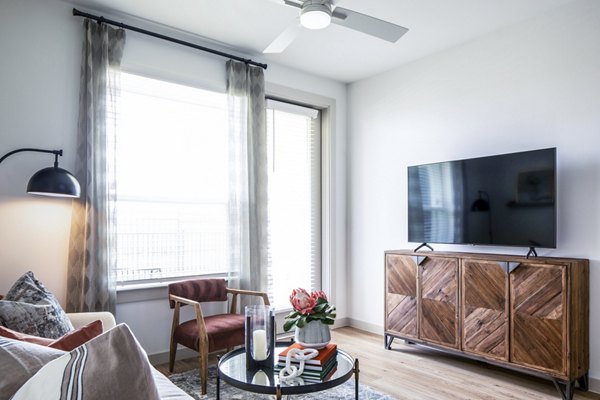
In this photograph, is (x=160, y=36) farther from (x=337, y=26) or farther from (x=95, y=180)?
(x=337, y=26)

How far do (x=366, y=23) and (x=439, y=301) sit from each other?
236cm

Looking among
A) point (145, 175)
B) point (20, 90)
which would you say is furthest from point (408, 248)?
point (20, 90)

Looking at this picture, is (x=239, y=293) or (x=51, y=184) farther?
(x=239, y=293)

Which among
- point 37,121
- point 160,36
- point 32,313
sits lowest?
point 32,313

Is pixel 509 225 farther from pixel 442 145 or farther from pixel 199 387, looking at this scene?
pixel 199 387

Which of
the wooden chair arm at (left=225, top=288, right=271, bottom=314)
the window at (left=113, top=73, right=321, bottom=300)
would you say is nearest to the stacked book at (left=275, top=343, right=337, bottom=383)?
the wooden chair arm at (left=225, top=288, right=271, bottom=314)

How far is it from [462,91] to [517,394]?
2595 millimetres

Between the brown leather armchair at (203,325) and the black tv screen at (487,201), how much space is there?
5.57ft

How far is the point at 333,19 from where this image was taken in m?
2.60

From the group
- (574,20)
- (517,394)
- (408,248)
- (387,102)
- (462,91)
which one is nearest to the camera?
(517,394)

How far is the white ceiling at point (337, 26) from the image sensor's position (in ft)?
10.6

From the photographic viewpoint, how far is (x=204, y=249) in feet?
12.9

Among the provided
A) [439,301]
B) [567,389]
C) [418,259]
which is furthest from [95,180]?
[567,389]

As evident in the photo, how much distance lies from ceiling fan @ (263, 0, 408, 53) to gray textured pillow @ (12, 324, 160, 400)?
6.79 feet
